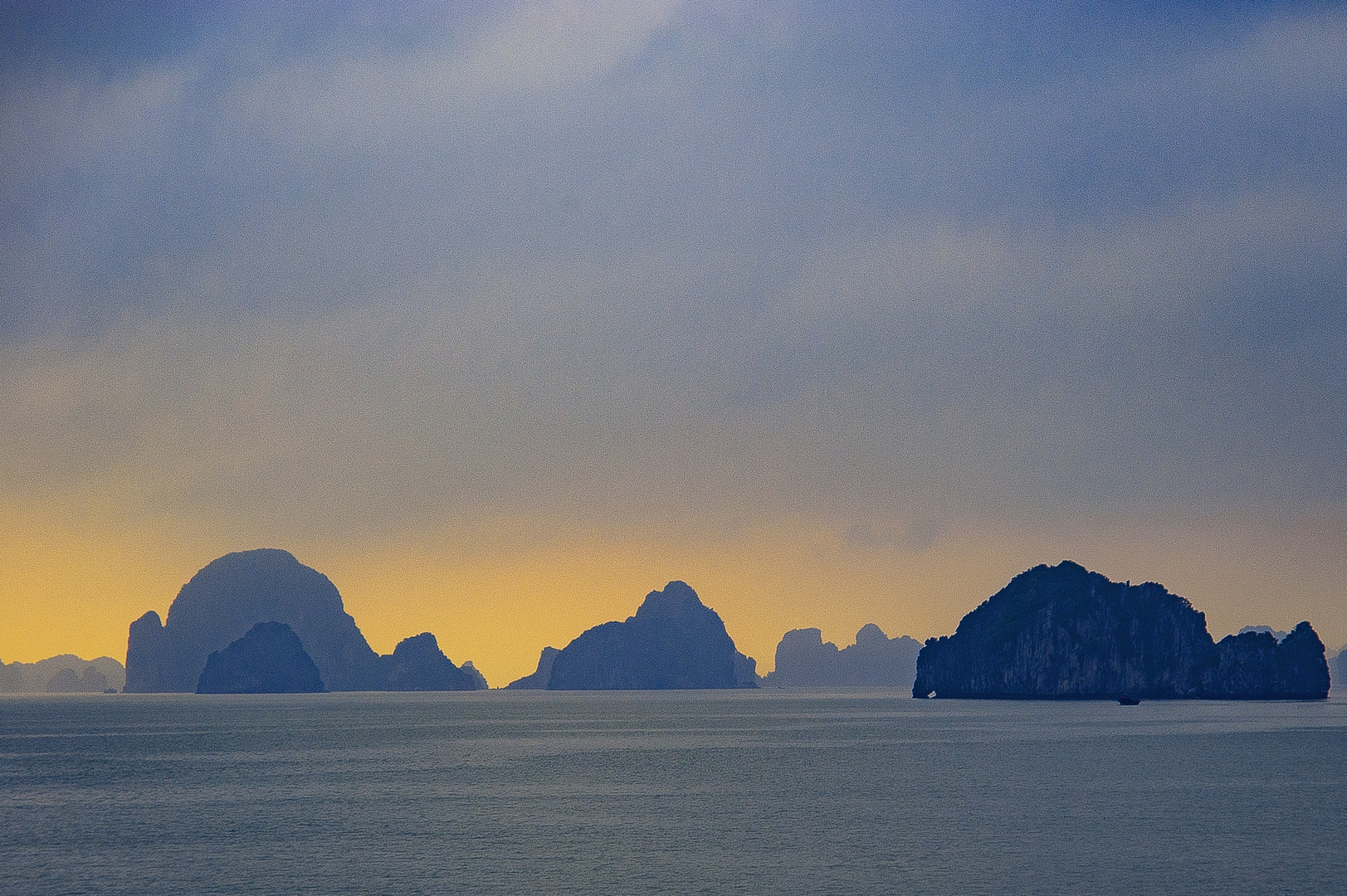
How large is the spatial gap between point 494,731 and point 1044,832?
134 metres

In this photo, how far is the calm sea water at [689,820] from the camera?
2136 inches

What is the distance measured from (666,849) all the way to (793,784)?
111 feet

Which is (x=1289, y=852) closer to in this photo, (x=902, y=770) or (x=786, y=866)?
(x=786, y=866)

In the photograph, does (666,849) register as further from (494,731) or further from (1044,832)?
(494,731)

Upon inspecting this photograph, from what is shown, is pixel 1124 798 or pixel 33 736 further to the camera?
pixel 33 736

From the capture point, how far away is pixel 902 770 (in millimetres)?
104875

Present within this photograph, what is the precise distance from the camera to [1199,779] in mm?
93938

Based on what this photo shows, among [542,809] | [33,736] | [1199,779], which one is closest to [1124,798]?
[1199,779]

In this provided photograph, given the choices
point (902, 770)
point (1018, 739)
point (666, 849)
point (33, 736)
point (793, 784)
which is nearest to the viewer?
point (666, 849)

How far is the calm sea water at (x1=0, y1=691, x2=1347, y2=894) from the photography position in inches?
2136

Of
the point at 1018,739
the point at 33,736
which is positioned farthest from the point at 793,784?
the point at 33,736

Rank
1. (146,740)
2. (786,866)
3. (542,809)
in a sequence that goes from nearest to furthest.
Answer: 1. (786,866)
2. (542,809)
3. (146,740)

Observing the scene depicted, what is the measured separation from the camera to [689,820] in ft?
239

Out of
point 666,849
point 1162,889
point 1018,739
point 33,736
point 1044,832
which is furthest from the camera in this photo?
point 33,736
